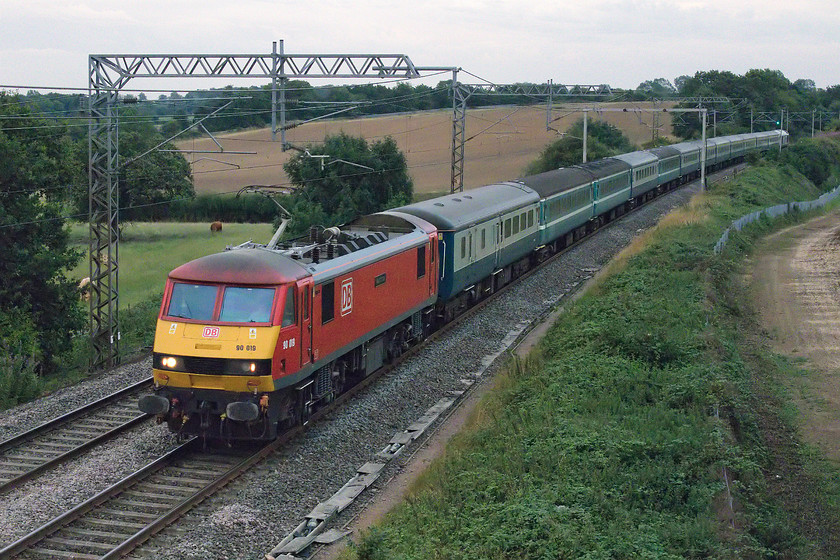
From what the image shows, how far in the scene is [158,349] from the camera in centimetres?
1520

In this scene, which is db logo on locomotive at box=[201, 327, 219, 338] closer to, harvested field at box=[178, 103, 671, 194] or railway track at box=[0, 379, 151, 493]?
railway track at box=[0, 379, 151, 493]

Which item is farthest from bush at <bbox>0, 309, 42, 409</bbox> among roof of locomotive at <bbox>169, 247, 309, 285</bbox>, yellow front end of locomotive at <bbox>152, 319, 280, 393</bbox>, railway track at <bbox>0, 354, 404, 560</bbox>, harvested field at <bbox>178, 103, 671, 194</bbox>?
harvested field at <bbox>178, 103, 671, 194</bbox>

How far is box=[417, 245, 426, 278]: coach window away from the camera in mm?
22078

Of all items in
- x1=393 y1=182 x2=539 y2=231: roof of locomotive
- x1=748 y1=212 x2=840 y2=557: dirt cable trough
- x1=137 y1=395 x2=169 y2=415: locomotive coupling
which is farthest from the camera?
x1=393 y1=182 x2=539 y2=231: roof of locomotive

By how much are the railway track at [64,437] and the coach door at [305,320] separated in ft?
12.1

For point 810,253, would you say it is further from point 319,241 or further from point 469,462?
point 469,462

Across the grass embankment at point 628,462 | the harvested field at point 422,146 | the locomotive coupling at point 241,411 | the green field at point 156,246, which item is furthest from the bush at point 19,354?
the harvested field at point 422,146

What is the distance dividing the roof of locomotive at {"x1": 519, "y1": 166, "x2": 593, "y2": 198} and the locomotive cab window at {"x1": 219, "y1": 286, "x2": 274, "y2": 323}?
21.0 metres

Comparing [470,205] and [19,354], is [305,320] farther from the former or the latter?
[19,354]

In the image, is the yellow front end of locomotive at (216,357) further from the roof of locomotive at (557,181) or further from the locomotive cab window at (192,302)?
the roof of locomotive at (557,181)

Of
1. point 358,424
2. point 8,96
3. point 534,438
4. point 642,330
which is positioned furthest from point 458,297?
point 8,96

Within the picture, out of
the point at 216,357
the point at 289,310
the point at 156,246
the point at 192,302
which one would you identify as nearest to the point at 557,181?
the point at 289,310

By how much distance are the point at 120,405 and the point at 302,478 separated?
227 inches

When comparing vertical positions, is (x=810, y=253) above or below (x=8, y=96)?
below
